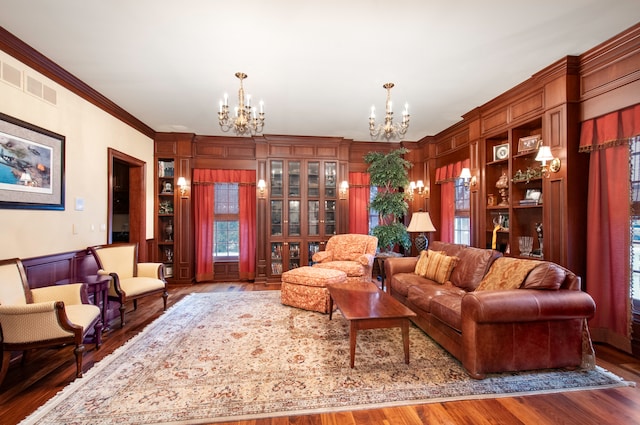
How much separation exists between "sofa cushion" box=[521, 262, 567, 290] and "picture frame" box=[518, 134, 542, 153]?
176 centimetres

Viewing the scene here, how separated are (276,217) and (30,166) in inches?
140

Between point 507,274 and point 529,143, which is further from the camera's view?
point 529,143

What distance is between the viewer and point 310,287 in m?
3.82

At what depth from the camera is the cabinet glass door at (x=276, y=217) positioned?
18.5 ft

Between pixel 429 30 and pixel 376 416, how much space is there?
3054 mm

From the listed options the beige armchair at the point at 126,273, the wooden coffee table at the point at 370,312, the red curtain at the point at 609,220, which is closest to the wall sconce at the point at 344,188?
the wooden coffee table at the point at 370,312

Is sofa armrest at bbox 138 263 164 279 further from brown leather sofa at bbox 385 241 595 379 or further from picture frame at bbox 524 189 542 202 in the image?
picture frame at bbox 524 189 542 202

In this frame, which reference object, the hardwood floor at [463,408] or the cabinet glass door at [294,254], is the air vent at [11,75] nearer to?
the hardwood floor at [463,408]

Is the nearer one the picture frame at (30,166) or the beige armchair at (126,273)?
the picture frame at (30,166)

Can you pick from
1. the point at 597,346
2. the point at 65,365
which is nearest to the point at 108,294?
the point at 65,365

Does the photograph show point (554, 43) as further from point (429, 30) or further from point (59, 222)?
point (59, 222)

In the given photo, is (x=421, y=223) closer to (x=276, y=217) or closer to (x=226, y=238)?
(x=276, y=217)

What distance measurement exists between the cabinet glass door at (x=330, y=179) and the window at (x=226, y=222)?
1.89 m

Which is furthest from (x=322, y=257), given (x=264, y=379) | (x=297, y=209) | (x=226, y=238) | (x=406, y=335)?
A: (x=264, y=379)
